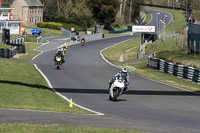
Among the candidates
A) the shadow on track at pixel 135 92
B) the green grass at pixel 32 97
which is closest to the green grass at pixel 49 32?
the green grass at pixel 32 97

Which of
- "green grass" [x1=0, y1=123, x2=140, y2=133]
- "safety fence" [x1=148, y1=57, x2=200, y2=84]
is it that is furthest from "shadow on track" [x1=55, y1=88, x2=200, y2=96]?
"green grass" [x1=0, y1=123, x2=140, y2=133]

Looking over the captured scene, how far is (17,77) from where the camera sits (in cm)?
3148

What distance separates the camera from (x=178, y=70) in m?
37.8

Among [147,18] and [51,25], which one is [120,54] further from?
[147,18]

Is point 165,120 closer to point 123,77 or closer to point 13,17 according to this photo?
point 123,77

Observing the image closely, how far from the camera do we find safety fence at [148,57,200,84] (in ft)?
112

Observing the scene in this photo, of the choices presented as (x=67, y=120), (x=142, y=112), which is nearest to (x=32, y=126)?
(x=67, y=120)

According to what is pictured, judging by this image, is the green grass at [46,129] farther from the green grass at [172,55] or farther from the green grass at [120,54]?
the green grass at [120,54]

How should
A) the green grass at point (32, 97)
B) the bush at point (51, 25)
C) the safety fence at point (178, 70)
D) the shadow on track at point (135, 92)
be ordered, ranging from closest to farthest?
the green grass at point (32, 97) < the shadow on track at point (135, 92) < the safety fence at point (178, 70) < the bush at point (51, 25)

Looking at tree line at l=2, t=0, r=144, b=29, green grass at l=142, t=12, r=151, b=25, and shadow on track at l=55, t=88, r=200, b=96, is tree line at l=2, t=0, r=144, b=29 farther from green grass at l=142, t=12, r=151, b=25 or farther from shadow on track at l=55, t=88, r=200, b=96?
shadow on track at l=55, t=88, r=200, b=96

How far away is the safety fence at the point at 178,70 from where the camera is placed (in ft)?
112

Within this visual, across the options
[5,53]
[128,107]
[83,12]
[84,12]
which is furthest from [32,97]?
[84,12]

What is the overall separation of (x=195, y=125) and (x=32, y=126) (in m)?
5.94

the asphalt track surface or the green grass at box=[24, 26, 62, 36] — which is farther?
the green grass at box=[24, 26, 62, 36]
